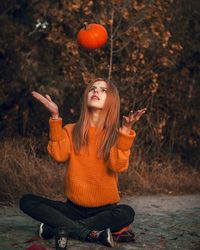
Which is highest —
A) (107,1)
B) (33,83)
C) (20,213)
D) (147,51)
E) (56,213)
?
(107,1)

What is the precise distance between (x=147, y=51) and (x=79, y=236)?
4773 mm

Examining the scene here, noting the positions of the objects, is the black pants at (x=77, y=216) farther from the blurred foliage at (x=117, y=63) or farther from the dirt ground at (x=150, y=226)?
the blurred foliage at (x=117, y=63)

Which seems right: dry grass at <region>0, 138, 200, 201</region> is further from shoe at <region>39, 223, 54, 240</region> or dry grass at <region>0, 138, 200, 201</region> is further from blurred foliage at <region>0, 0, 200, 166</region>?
shoe at <region>39, 223, 54, 240</region>

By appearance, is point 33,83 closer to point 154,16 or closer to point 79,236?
point 154,16

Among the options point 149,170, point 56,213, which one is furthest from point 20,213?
point 149,170

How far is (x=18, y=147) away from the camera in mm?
8156

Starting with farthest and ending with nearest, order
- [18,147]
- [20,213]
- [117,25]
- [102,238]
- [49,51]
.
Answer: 1. [49,51]
2. [117,25]
3. [18,147]
4. [20,213]
5. [102,238]

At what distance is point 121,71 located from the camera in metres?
8.86

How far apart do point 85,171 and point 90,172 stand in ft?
0.13

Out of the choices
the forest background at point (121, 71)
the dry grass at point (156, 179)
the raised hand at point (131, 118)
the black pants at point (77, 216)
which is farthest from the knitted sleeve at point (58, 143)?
the forest background at point (121, 71)

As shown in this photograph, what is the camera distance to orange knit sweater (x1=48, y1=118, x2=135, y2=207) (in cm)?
464

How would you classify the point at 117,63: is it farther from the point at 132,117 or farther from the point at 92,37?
the point at 132,117

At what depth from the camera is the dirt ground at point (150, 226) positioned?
471cm

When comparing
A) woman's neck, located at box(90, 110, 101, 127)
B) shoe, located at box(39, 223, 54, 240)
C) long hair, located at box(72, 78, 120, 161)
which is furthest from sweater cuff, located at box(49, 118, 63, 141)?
shoe, located at box(39, 223, 54, 240)
